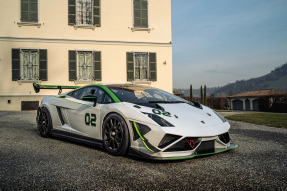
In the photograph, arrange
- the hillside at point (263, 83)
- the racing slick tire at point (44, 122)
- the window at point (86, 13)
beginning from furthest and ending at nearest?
the hillside at point (263, 83) < the window at point (86, 13) < the racing slick tire at point (44, 122)

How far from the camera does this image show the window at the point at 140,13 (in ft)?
47.2

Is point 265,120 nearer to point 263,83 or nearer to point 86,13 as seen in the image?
point 86,13

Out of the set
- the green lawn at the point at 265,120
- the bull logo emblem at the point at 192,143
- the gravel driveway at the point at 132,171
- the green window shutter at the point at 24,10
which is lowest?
the green lawn at the point at 265,120

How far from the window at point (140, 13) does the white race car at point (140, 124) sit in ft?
35.4

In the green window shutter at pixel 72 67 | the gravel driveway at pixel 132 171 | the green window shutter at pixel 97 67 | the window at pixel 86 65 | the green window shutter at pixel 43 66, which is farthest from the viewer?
the green window shutter at pixel 97 67

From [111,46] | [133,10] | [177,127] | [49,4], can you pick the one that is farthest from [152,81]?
[177,127]

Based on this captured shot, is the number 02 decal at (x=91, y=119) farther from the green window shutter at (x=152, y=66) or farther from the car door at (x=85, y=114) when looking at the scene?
the green window shutter at (x=152, y=66)

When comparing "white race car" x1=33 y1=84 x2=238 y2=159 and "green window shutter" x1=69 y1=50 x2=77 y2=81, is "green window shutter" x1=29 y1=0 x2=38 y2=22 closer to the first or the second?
"green window shutter" x1=69 y1=50 x2=77 y2=81

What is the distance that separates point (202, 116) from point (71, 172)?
1884 mm

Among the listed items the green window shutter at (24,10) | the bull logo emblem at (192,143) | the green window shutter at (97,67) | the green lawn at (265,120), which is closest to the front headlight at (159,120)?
the bull logo emblem at (192,143)

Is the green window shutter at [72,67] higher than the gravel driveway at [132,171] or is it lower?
higher

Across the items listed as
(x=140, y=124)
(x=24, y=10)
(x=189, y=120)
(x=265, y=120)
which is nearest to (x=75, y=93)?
(x=140, y=124)

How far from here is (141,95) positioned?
12.9 ft

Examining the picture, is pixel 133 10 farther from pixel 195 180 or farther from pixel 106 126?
pixel 195 180
